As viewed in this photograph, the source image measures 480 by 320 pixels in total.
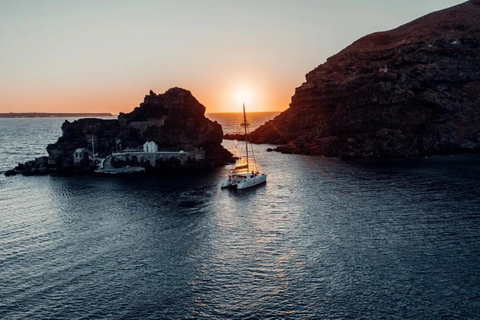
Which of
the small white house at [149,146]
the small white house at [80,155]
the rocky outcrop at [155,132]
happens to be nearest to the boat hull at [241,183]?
the rocky outcrop at [155,132]

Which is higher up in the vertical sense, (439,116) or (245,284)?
(439,116)

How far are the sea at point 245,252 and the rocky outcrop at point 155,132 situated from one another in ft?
121

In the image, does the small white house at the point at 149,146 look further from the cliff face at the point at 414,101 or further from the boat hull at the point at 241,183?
the cliff face at the point at 414,101

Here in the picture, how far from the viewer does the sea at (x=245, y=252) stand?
36500 mm

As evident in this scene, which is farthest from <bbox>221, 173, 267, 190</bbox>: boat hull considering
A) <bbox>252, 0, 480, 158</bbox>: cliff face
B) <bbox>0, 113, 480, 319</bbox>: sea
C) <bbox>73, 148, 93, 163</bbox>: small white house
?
<bbox>73, 148, 93, 163</bbox>: small white house

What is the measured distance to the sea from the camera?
36.5m

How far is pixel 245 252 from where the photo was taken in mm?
48844

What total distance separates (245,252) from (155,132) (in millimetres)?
85484

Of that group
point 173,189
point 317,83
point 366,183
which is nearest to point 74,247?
point 173,189

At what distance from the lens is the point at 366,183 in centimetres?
8812

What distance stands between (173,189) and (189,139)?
40.5m

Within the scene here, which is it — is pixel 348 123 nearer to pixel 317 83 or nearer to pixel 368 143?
pixel 368 143

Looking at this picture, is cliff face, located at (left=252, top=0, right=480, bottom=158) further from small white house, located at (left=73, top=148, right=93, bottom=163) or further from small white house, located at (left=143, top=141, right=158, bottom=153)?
small white house, located at (left=73, top=148, right=93, bottom=163)

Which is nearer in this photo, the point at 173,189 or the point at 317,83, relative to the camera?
the point at 173,189
